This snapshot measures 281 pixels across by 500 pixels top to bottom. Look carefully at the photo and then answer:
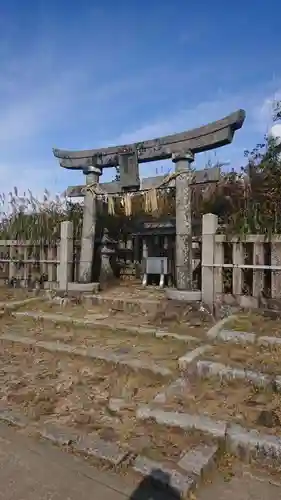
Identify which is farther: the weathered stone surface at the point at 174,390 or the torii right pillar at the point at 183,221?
the torii right pillar at the point at 183,221

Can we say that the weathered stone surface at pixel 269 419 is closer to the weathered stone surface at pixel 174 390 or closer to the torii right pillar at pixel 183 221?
the weathered stone surface at pixel 174 390

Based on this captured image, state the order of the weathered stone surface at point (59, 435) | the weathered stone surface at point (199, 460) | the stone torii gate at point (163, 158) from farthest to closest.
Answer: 1. the stone torii gate at point (163, 158)
2. the weathered stone surface at point (59, 435)
3. the weathered stone surface at point (199, 460)

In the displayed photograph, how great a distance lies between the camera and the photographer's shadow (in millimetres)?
2016

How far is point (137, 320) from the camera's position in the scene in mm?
6055

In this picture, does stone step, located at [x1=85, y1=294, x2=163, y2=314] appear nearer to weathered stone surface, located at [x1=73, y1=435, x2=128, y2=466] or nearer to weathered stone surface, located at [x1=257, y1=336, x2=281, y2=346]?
weathered stone surface, located at [x1=257, y1=336, x2=281, y2=346]

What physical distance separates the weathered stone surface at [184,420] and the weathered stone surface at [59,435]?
0.59 meters

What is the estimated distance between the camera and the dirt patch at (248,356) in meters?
3.60

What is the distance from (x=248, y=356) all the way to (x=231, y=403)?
100cm

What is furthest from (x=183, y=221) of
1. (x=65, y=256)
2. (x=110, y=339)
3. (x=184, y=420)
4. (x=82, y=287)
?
(x=184, y=420)

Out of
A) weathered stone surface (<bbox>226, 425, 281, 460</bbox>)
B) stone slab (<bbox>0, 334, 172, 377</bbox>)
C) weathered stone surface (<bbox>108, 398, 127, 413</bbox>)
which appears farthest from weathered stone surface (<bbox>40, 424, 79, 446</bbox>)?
stone slab (<bbox>0, 334, 172, 377</bbox>)

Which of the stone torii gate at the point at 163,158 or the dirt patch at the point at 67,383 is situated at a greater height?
the stone torii gate at the point at 163,158

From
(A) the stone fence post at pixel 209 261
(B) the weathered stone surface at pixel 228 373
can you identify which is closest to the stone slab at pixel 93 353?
(B) the weathered stone surface at pixel 228 373

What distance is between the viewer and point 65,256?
322 inches

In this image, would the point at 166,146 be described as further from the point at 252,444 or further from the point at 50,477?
the point at 50,477
